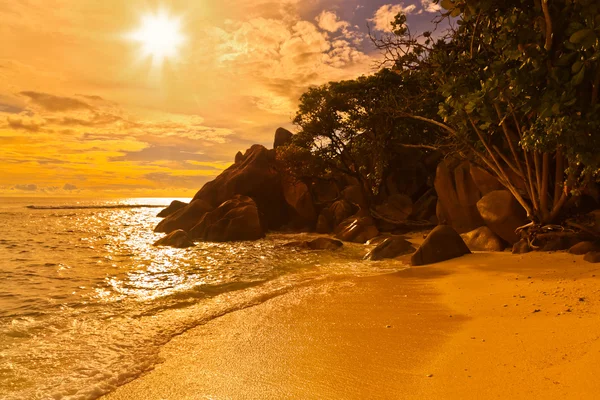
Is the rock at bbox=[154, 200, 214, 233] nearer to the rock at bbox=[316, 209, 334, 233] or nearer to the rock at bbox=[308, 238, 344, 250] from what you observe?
the rock at bbox=[316, 209, 334, 233]

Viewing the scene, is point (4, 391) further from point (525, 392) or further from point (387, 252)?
point (387, 252)

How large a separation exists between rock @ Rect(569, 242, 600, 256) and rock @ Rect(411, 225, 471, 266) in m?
2.59

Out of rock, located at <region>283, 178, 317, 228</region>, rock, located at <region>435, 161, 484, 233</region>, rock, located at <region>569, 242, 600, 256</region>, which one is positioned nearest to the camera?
rock, located at <region>569, 242, 600, 256</region>

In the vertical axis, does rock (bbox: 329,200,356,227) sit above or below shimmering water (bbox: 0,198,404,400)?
above

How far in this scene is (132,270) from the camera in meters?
10.5

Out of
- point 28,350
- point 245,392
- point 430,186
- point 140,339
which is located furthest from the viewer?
point 430,186

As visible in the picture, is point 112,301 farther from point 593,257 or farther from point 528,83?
point 593,257

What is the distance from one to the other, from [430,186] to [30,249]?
73.8ft

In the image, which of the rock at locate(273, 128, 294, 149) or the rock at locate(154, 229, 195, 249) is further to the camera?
the rock at locate(273, 128, 294, 149)

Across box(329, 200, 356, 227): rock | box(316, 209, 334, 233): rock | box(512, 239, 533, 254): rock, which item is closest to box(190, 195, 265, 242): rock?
box(316, 209, 334, 233): rock

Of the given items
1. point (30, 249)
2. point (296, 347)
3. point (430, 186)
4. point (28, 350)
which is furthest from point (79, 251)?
point (430, 186)

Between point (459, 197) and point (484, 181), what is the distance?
6.28 ft

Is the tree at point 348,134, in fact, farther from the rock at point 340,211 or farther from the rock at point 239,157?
the rock at point 239,157

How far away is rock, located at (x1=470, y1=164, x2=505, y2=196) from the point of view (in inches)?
536
